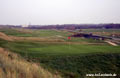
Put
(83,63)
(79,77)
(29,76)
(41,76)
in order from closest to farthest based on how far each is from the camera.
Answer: (29,76), (41,76), (79,77), (83,63)

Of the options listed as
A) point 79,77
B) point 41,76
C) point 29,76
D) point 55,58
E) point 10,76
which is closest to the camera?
point 10,76

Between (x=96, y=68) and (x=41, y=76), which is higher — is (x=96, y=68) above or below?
below

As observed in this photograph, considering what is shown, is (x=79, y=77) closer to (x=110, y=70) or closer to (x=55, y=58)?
(x=110, y=70)

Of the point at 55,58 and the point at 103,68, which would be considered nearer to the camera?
the point at 103,68

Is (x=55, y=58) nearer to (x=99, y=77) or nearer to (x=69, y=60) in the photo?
(x=69, y=60)

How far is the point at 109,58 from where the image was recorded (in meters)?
17.0

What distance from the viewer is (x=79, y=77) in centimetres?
1068

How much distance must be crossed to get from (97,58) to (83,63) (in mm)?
3006

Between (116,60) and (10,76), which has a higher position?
(10,76)

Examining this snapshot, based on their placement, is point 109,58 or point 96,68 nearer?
point 96,68

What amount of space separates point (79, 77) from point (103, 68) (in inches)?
170

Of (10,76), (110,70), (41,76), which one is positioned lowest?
(110,70)

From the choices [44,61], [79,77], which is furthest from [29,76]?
[44,61]

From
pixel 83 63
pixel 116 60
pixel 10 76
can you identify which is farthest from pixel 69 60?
pixel 10 76
